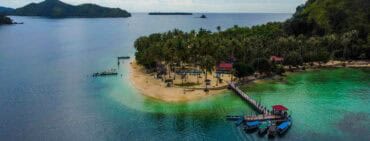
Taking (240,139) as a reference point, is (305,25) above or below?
above

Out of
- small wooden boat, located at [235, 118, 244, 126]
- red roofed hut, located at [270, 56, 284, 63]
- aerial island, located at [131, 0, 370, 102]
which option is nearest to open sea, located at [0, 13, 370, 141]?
small wooden boat, located at [235, 118, 244, 126]

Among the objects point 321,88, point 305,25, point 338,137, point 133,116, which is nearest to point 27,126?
point 133,116

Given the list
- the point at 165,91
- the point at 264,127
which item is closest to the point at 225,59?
the point at 165,91

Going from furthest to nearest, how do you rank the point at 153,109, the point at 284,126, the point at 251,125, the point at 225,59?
the point at 225,59 → the point at 153,109 → the point at 251,125 → the point at 284,126

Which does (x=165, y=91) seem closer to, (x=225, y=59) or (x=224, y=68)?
(x=224, y=68)

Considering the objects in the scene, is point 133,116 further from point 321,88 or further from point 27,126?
point 321,88

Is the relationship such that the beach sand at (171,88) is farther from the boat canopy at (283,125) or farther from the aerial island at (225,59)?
the boat canopy at (283,125)

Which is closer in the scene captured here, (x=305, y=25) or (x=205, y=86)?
(x=205, y=86)
